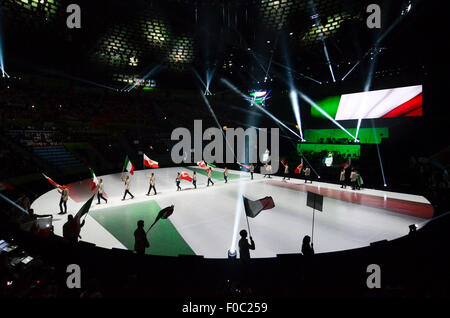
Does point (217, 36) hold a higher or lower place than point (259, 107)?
higher

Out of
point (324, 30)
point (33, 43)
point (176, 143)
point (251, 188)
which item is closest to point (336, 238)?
point (251, 188)

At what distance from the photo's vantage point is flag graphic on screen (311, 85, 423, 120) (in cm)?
1797

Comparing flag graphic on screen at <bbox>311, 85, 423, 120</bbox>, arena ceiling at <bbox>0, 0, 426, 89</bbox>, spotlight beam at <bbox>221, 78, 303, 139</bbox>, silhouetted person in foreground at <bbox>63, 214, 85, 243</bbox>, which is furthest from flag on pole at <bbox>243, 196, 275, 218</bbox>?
spotlight beam at <bbox>221, 78, 303, 139</bbox>

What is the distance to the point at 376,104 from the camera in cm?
2014

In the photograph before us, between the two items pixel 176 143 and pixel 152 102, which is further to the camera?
pixel 152 102

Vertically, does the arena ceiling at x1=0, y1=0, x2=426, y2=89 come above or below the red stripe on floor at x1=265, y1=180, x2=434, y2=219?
above

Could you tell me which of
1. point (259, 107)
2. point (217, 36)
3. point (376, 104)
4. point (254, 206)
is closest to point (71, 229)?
point (254, 206)

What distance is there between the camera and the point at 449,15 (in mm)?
14445

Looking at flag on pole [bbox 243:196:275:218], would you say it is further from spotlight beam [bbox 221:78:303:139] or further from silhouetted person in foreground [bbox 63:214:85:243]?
spotlight beam [bbox 221:78:303:139]

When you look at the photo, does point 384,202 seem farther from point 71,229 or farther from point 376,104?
point 71,229

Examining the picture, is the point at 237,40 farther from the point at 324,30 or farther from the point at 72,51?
the point at 72,51

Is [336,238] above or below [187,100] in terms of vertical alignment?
below

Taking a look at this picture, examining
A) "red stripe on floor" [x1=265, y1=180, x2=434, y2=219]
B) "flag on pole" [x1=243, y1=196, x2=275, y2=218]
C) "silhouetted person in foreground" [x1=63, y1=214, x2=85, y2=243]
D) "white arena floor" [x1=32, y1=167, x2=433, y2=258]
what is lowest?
"white arena floor" [x1=32, y1=167, x2=433, y2=258]
